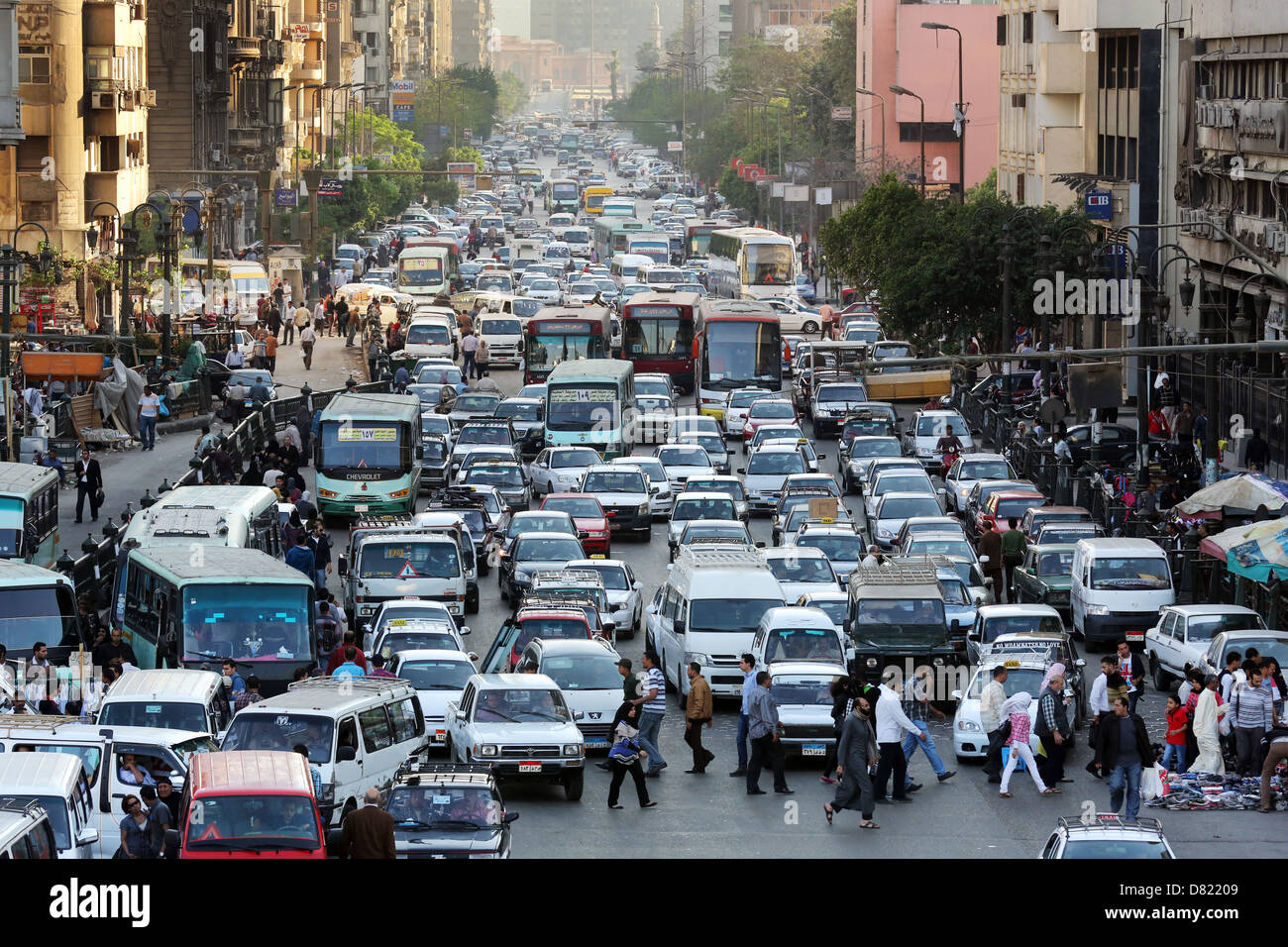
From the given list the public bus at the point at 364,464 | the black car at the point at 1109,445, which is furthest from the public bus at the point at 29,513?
the black car at the point at 1109,445

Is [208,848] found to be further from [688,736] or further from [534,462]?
[534,462]

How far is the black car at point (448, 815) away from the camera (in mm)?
18094

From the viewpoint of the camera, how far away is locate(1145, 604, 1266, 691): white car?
27516 mm

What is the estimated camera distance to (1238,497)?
112ft

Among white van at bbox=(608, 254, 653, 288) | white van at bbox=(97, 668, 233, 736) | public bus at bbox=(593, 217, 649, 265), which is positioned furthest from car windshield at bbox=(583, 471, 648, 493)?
public bus at bbox=(593, 217, 649, 265)

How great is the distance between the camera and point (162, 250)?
5841 centimetres

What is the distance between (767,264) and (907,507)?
43.9 metres

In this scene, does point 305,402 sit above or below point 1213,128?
below

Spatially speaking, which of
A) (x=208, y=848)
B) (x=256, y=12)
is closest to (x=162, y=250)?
(x=208, y=848)

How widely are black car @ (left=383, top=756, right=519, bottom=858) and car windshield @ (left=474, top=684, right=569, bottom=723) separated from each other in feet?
13.0

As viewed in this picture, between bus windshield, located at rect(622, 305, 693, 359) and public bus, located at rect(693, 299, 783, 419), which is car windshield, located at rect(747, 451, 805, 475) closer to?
public bus, located at rect(693, 299, 783, 419)

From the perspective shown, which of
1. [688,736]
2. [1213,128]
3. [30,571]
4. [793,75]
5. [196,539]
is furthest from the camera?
[793,75]

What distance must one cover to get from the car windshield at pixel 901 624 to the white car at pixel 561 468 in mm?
15825

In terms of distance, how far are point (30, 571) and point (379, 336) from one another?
38.3 m
